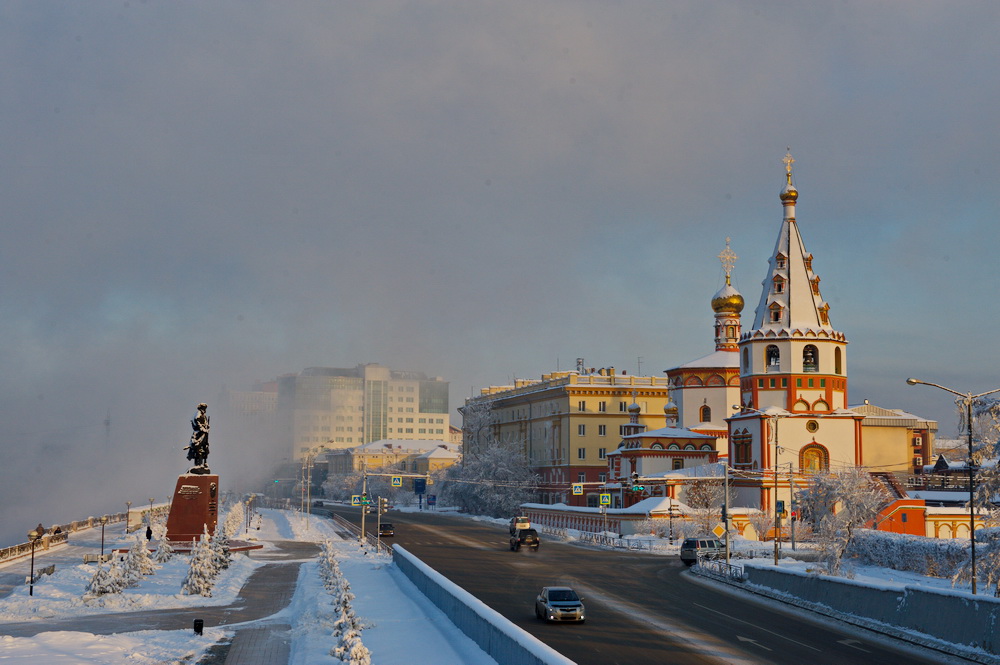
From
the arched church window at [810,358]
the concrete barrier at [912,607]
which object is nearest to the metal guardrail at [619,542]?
the arched church window at [810,358]

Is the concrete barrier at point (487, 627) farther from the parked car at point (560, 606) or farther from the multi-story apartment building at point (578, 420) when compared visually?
the multi-story apartment building at point (578, 420)

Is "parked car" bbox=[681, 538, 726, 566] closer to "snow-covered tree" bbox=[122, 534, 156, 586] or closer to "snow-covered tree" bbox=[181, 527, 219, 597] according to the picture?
"snow-covered tree" bbox=[181, 527, 219, 597]

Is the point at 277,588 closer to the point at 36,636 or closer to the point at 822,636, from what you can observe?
the point at 36,636

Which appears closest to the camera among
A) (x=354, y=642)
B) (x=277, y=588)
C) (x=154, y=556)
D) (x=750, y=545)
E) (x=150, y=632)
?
(x=354, y=642)

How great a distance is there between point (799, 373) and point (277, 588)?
47.8 m

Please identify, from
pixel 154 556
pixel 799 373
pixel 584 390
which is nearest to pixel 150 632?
pixel 154 556

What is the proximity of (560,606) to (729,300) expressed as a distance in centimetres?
7592

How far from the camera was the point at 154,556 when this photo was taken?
174ft

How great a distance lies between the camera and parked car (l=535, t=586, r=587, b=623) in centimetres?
3084

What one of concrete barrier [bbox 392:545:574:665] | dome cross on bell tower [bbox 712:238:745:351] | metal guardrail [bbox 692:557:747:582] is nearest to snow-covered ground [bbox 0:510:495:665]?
concrete barrier [bbox 392:545:574:665]

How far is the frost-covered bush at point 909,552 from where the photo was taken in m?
51.1

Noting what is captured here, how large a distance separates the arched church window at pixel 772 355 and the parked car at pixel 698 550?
25560 mm

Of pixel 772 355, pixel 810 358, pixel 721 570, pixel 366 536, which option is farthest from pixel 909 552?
pixel 366 536

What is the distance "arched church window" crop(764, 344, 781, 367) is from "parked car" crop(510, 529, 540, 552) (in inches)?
985
